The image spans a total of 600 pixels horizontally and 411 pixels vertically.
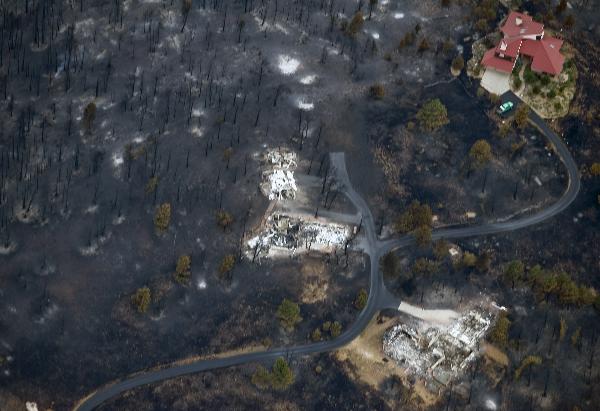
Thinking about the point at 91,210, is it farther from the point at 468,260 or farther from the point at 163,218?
the point at 468,260


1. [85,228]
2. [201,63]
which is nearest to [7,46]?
[201,63]

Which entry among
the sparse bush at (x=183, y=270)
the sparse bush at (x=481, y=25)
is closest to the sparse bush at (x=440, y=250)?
the sparse bush at (x=183, y=270)

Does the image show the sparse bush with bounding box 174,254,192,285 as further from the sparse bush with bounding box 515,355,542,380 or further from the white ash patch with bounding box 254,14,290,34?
the white ash patch with bounding box 254,14,290,34

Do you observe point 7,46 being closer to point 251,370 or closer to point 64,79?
point 64,79

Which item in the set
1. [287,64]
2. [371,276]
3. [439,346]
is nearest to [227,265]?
[371,276]

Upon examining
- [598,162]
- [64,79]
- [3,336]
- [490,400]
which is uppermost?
[598,162]

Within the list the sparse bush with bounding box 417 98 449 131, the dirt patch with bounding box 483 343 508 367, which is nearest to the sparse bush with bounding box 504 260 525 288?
the dirt patch with bounding box 483 343 508 367
